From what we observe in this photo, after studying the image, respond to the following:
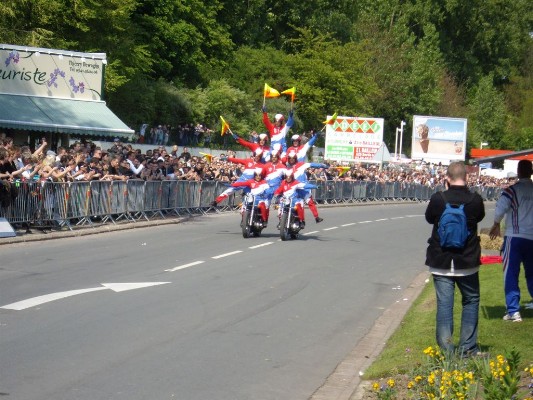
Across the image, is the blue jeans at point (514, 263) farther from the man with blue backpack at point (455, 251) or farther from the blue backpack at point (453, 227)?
the blue backpack at point (453, 227)

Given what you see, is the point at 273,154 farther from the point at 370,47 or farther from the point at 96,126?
the point at 370,47

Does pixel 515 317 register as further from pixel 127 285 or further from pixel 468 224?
pixel 127 285

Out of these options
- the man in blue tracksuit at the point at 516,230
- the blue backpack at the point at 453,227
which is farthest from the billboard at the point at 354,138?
the blue backpack at the point at 453,227

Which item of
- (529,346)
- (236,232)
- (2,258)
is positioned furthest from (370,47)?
(529,346)

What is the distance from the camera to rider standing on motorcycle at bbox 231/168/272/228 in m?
23.5

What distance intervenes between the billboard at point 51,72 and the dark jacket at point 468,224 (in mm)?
26952

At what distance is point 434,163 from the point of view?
73375mm

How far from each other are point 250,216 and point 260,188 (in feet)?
2.27

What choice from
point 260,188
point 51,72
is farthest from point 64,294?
point 51,72

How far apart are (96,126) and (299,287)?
20.7m

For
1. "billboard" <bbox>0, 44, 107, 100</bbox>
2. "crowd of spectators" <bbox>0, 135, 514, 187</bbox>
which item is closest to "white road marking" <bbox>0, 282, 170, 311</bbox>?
"crowd of spectators" <bbox>0, 135, 514, 187</bbox>

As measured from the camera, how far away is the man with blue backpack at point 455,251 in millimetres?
9023

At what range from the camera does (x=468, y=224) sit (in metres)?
9.13

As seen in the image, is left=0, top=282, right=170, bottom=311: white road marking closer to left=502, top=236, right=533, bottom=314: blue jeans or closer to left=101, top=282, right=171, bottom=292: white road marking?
left=101, top=282, right=171, bottom=292: white road marking
